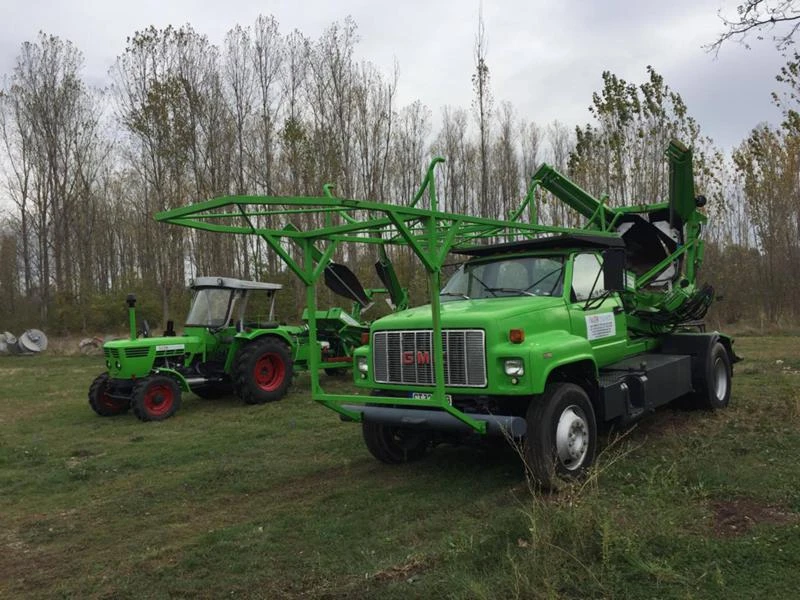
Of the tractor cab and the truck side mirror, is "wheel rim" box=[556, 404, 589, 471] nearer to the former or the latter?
the truck side mirror

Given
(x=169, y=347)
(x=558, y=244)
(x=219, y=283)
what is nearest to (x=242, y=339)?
(x=219, y=283)

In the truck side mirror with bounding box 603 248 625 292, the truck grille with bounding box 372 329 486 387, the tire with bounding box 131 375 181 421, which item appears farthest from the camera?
the tire with bounding box 131 375 181 421

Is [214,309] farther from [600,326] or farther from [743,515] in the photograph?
[743,515]

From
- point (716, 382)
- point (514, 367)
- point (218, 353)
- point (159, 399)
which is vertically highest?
point (514, 367)

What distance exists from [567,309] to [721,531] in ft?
8.17

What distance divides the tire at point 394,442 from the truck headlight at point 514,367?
147 cm

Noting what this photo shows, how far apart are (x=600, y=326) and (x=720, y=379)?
9.47 feet

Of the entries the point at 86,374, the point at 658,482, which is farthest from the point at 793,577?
the point at 86,374

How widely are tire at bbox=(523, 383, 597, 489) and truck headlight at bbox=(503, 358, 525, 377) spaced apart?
39 cm

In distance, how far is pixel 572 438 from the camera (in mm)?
5598

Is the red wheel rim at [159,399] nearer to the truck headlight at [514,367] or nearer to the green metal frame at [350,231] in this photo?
the green metal frame at [350,231]

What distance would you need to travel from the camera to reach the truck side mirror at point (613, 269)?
19.6 ft

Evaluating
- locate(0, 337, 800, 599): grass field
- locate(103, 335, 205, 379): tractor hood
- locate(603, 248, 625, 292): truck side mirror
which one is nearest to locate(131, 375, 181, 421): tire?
locate(103, 335, 205, 379): tractor hood

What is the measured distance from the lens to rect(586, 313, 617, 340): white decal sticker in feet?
21.3
